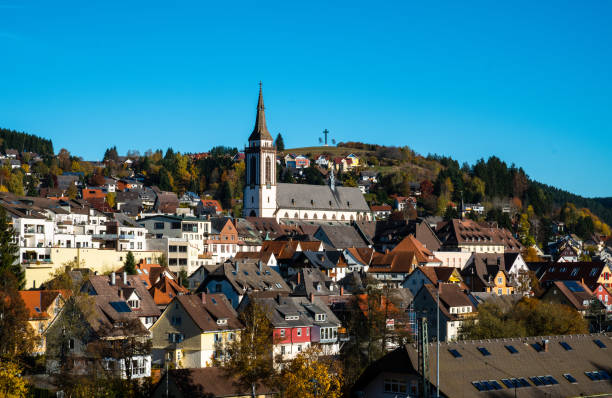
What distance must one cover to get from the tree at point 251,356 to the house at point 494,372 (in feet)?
17.6

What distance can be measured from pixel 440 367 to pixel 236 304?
23.2m

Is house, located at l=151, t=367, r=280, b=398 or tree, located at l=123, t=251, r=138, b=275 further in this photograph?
tree, located at l=123, t=251, r=138, b=275

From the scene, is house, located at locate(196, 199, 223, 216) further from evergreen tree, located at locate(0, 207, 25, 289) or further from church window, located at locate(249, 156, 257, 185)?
evergreen tree, located at locate(0, 207, 25, 289)

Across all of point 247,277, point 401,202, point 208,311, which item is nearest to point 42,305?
point 208,311

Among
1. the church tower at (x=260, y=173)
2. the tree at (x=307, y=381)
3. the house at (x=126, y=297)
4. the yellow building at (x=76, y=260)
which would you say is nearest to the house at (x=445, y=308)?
the house at (x=126, y=297)

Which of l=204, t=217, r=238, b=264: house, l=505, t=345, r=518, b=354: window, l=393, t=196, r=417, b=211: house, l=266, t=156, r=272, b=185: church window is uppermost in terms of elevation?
l=266, t=156, r=272, b=185: church window

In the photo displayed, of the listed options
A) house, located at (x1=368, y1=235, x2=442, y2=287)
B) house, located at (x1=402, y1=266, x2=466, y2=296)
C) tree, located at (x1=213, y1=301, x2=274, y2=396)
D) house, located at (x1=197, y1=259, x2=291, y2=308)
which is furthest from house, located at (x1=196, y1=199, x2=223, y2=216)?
tree, located at (x1=213, y1=301, x2=274, y2=396)

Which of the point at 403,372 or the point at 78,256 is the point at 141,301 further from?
the point at 403,372

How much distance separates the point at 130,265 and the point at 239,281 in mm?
13070

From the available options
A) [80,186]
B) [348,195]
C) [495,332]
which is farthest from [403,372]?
[80,186]

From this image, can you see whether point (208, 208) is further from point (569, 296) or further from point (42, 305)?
point (42, 305)

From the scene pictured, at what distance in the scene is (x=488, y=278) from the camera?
96438 millimetres

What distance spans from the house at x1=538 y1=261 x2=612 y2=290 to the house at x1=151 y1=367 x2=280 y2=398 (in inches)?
2112

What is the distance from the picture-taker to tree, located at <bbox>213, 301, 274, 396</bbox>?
2002 inches
